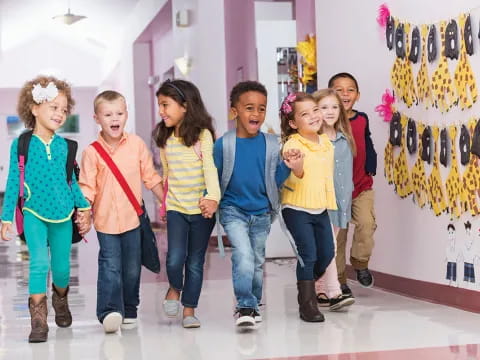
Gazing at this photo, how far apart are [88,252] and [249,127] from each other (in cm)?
512

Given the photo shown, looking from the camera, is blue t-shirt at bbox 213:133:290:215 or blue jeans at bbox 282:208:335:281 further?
blue jeans at bbox 282:208:335:281

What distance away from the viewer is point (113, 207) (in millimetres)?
4156

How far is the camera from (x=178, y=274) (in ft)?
13.9

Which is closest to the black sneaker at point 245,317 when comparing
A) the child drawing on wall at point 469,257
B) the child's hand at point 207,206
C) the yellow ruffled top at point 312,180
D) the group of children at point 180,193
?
the group of children at point 180,193

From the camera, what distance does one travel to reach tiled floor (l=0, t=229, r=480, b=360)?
3510 millimetres

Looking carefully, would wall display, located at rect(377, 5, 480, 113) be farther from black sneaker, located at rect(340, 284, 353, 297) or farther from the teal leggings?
the teal leggings

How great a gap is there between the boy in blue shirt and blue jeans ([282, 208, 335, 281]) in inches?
4.7

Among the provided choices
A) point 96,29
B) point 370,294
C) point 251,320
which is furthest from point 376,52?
point 96,29

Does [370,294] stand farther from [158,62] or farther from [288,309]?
[158,62]

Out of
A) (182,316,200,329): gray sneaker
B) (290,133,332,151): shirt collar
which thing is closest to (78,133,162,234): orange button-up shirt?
(182,316,200,329): gray sneaker

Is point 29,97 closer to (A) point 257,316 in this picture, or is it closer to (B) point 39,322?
(B) point 39,322

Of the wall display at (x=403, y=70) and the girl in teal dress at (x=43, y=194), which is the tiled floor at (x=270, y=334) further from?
the wall display at (x=403, y=70)

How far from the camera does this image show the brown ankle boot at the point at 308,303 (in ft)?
13.9

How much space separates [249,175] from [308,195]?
11.8 inches
